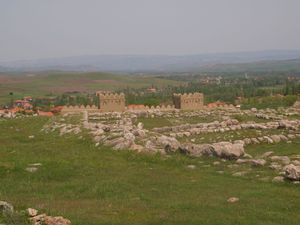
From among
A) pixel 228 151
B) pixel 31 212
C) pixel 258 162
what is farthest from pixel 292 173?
pixel 31 212

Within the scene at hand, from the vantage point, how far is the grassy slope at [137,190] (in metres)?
12.5

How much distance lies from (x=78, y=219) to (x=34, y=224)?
1321mm

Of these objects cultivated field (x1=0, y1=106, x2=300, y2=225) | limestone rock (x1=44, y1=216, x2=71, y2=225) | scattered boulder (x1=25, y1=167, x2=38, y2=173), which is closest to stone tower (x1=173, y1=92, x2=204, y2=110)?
cultivated field (x1=0, y1=106, x2=300, y2=225)

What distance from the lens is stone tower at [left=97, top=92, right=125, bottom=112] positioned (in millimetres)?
55156

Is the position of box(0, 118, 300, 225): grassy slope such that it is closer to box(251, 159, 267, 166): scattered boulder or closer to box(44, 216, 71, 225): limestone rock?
box(44, 216, 71, 225): limestone rock

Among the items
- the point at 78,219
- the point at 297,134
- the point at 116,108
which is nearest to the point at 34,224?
the point at 78,219

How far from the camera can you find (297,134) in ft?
99.8

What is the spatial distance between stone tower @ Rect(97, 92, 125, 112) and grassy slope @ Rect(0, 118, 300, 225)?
31586mm

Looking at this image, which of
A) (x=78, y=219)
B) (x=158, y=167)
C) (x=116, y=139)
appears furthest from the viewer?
(x=116, y=139)

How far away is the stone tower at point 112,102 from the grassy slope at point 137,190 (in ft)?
104

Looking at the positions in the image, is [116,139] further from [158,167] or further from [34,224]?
[34,224]

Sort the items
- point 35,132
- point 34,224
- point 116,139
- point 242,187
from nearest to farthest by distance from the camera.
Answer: point 34,224, point 242,187, point 116,139, point 35,132

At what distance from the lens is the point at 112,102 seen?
55.7 metres

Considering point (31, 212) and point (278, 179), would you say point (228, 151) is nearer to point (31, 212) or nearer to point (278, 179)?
point (278, 179)
